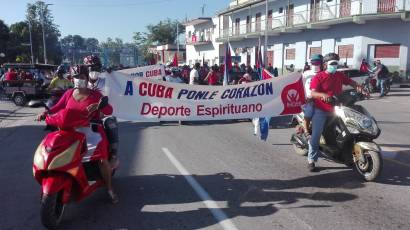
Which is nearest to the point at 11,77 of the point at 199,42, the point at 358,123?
the point at 358,123

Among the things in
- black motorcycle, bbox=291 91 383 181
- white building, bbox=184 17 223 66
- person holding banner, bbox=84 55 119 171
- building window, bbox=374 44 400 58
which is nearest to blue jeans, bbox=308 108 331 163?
black motorcycle, bbox=291 91 383 181

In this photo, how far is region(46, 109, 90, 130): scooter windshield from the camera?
180 inches

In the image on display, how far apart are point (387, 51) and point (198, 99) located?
1005 inches

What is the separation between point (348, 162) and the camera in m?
6.38

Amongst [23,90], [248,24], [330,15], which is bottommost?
[23,90]

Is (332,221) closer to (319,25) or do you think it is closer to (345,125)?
(345,125)

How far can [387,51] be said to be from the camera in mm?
28766

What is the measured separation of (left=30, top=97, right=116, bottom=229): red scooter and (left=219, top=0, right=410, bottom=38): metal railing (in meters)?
27.1

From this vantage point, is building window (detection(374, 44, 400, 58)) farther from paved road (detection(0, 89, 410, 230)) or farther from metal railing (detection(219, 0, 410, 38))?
paved road (detection(0, 89, 410, 230))

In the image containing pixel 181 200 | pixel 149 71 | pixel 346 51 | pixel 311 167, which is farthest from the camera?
pixel 346 51

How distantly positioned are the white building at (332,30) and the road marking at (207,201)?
80.9 ft

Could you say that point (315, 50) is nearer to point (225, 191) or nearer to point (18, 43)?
point (225, 191)

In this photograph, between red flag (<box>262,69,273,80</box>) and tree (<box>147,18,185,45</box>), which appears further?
tree (<box>147,18,185,45</box>)

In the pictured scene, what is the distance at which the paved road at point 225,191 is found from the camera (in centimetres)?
474
